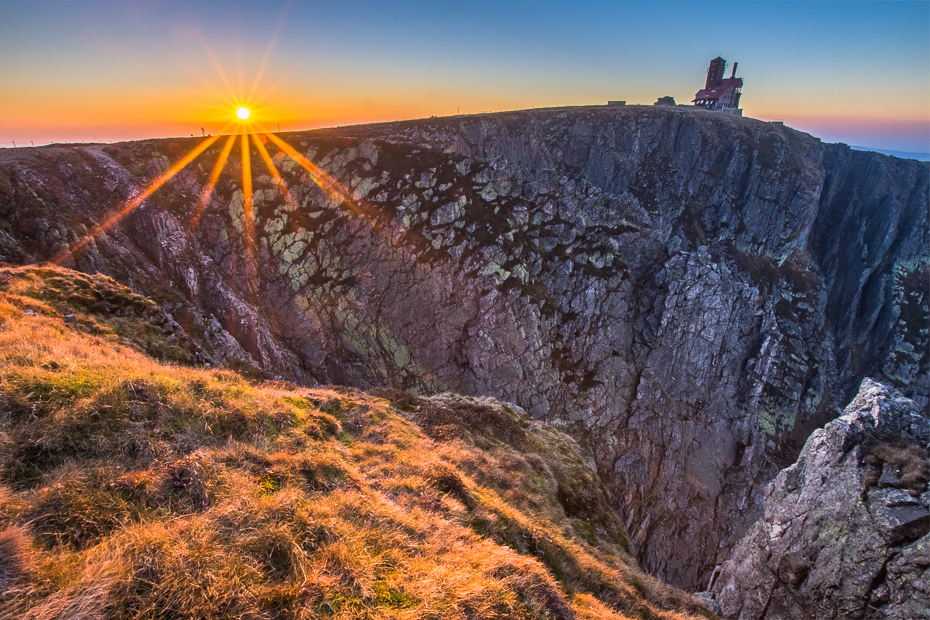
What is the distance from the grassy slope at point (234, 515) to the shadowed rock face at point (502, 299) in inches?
755

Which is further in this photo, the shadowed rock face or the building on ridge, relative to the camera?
the building on ridge

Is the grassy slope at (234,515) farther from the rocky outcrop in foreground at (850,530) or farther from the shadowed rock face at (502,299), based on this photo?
the shadowed rock face at (502,299)

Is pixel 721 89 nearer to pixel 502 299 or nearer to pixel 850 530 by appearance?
pixel 502 299

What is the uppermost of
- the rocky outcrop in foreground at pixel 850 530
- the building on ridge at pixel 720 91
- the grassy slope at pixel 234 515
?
the building on ridge at pixel 720 91

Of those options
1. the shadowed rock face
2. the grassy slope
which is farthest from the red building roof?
the grassy slope

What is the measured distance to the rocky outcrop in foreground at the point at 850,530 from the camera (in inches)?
536

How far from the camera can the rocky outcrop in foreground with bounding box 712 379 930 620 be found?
1362 cm

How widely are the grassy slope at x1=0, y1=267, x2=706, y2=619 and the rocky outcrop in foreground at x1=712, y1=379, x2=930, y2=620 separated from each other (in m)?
6.71

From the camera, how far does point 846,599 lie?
14.5 meters

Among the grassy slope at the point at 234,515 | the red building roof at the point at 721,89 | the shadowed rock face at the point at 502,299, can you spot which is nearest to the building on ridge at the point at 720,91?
the red building roof at the point at 721,89

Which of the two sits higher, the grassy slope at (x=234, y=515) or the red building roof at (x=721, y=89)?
the red building roof at (x=721, y=89)

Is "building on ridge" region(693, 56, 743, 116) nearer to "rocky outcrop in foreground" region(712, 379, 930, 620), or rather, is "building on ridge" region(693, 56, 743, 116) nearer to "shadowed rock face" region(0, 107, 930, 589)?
"shadowed rock face" region(0, 107, 930, 589)

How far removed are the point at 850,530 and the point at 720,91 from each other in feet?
279

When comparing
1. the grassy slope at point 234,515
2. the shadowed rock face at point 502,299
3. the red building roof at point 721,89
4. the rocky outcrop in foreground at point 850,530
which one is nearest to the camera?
the grassy slope at point 234,515
